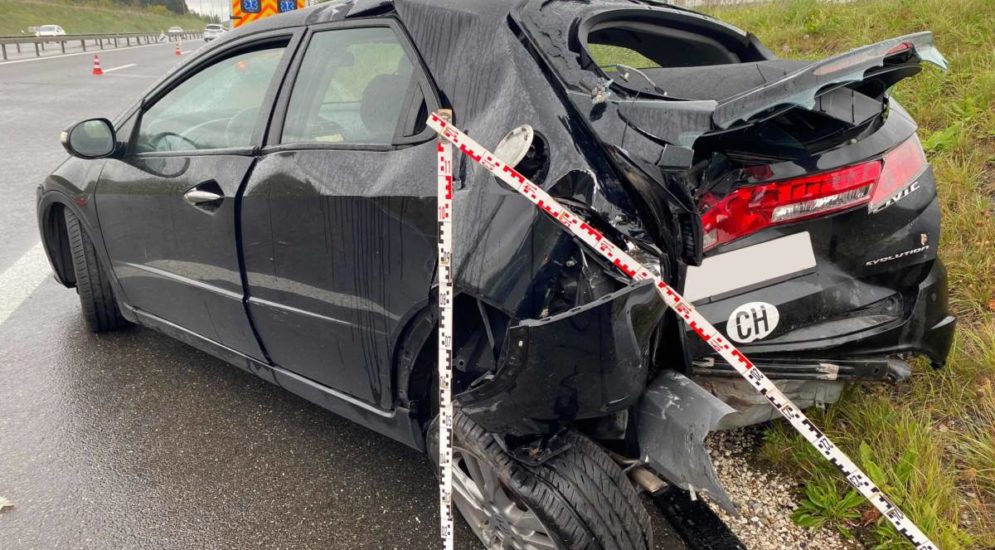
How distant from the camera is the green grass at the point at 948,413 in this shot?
221cm

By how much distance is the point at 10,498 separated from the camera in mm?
2609

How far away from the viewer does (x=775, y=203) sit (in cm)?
185

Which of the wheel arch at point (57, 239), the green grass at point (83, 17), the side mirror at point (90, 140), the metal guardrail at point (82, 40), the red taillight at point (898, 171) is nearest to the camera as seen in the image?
the red taillight at point (898, 171)

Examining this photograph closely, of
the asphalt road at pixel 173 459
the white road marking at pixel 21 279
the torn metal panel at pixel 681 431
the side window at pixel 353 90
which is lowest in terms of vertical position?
the white road marking at pixel 21 279

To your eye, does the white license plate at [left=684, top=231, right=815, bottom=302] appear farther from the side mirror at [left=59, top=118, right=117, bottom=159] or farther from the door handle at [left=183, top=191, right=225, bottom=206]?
the side mirror at [left=59, top=118, right=117, bottom=159]

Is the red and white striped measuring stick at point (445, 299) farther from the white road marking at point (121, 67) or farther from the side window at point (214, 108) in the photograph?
the white road marking at point (121, 67)

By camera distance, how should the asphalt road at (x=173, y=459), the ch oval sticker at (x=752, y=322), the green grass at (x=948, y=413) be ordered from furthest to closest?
the asphalt road at (x=173, y=459), the green grass at (x=948, y=413), the ch oval sticker at (x=752, y=322)

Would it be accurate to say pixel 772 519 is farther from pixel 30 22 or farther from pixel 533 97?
pixel 30 22

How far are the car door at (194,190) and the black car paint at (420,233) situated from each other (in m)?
0.02

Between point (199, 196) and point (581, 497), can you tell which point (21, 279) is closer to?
point (199, 196)

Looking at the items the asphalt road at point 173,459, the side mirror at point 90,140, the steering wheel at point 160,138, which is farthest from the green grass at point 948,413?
the side mirror at point 90,140

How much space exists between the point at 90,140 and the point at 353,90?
1441 millimetres

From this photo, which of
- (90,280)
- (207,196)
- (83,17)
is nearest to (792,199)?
(207,196)

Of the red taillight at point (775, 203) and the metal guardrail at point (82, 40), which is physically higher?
the red taillight at point (775, 203)
